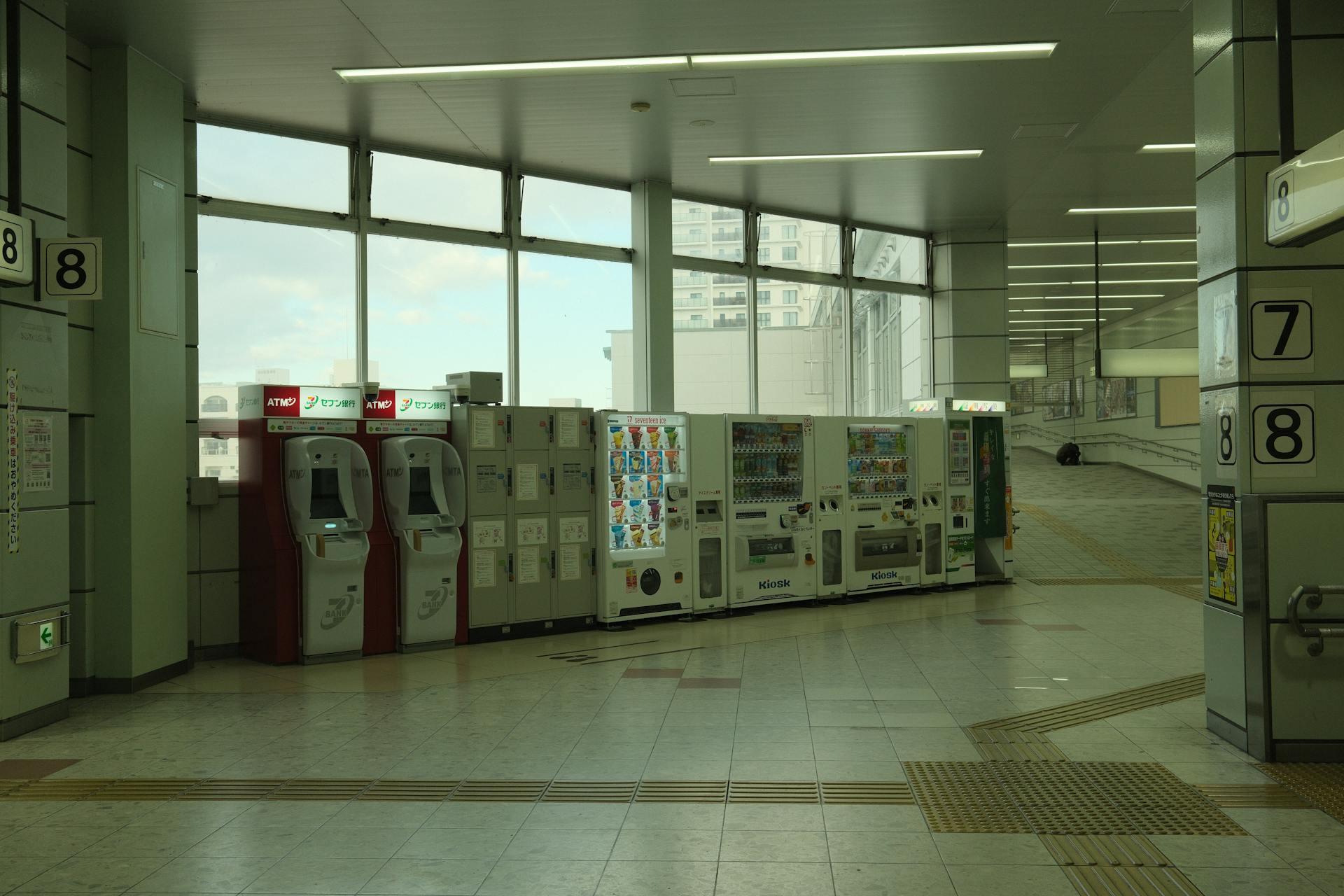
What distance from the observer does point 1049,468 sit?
24.5m

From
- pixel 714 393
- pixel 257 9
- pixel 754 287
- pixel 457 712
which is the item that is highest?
pixel 257 9

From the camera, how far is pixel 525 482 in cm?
844

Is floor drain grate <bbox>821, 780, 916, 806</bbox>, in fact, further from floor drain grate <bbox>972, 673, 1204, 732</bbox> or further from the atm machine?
the atm machine

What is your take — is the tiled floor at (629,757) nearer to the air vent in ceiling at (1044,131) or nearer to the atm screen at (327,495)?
the atm screen at (327,495)

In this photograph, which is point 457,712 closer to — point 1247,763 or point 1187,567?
point 1247,763

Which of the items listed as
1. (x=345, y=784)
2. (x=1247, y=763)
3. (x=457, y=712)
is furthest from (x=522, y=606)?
(x=1247, y=763)

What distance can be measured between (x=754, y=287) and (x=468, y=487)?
473 centimetres

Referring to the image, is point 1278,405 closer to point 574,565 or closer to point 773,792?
point 773,792

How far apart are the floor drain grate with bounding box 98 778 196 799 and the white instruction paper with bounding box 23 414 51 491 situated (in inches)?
75.2

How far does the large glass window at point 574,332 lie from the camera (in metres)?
9.80

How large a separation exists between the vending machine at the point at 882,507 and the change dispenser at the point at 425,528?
424 cm

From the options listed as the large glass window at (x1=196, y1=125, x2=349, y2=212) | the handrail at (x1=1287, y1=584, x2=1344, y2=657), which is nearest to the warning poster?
the handrail at (x1=1287, y1=584, x2=1344, y2=657)

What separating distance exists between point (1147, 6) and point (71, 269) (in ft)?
21.7

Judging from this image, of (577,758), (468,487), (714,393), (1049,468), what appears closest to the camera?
(577,758)
